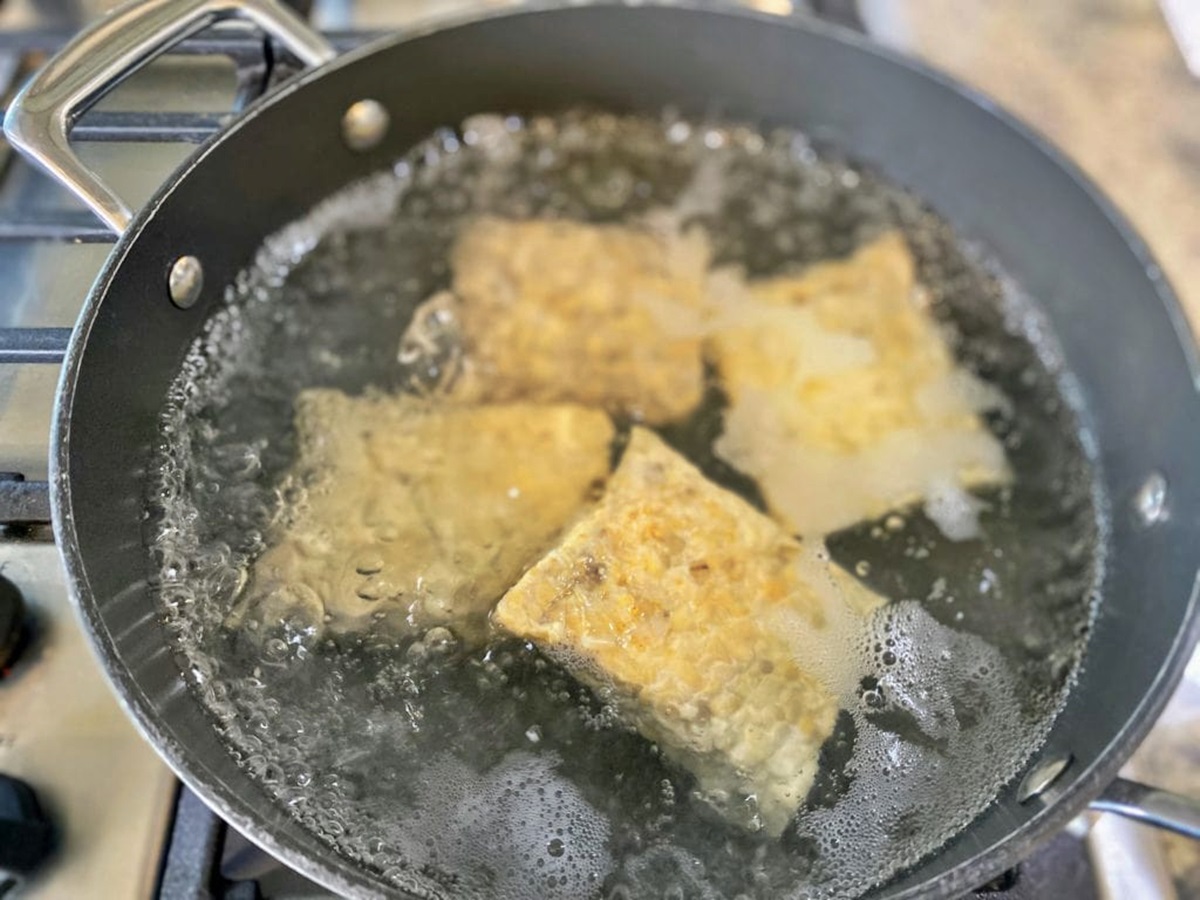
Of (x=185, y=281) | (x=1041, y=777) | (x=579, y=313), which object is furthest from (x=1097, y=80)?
(x=185, y=281)

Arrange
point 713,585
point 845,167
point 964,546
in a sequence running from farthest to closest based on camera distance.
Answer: point 845,167, point 964,546, point 713,585

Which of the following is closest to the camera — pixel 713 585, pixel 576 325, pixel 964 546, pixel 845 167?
pixel 713 585

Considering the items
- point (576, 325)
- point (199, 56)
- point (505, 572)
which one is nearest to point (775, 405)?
point (576, 325)

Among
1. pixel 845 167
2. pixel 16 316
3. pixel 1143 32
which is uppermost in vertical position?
pixel 1143 32

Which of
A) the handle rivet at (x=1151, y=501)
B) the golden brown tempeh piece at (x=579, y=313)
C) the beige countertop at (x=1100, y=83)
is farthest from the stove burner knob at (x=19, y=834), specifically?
the beige countertop at (x=1100, y=83)

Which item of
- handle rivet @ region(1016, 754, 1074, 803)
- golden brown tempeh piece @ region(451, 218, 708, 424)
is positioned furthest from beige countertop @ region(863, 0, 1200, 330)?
handle rivet @ region(1016, 754, 1074, 803)

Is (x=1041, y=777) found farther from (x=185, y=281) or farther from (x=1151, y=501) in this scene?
(x=185, y=281)

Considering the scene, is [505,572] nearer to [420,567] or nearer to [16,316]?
[420,567]

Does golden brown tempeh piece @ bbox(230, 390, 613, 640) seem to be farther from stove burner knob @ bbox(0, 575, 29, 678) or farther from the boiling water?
stove burner knob @ bbox(0, 575, 29, 678)
